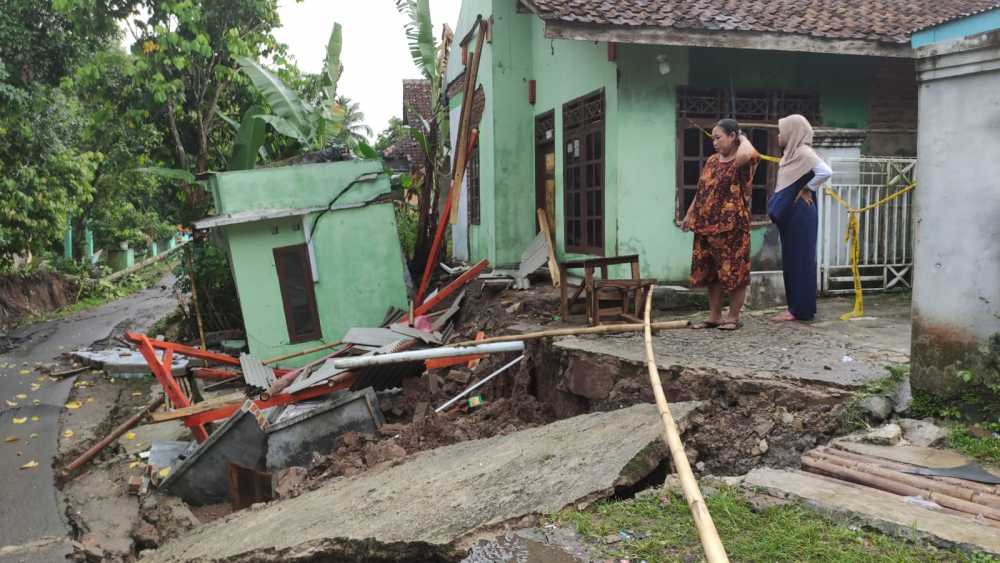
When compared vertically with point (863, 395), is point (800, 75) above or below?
above

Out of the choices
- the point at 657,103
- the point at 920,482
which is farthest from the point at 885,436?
the point at 657,103

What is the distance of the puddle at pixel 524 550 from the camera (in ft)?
8.48

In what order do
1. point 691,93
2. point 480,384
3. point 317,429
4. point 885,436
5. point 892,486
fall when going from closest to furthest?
point 892,486 → point 885,436 → point 317,429 → point 480,384 → point 691,93

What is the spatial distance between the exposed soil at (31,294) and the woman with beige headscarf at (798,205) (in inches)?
601

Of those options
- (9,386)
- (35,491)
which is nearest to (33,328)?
(9,386)

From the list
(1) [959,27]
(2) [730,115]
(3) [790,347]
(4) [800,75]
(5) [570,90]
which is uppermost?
(1) [959,27]

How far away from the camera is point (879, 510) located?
2.59 meters

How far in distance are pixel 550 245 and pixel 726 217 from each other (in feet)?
15.3

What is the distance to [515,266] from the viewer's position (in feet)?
39.0

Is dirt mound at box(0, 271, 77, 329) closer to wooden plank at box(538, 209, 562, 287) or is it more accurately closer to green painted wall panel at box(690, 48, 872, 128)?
wooden plank at box(538, 209, 562, 287)

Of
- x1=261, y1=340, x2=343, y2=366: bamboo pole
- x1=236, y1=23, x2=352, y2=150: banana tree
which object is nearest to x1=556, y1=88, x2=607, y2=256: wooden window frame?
x1=261, y1=340, x2=343, y2=366: bamboo pole

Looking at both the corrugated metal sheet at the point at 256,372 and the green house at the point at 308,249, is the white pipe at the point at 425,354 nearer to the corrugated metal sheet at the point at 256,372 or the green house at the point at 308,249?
the corrugated metal sheet at the point at 256,372

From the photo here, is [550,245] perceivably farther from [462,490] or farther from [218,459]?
[462,490]

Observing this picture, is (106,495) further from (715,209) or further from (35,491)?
(715,209)
